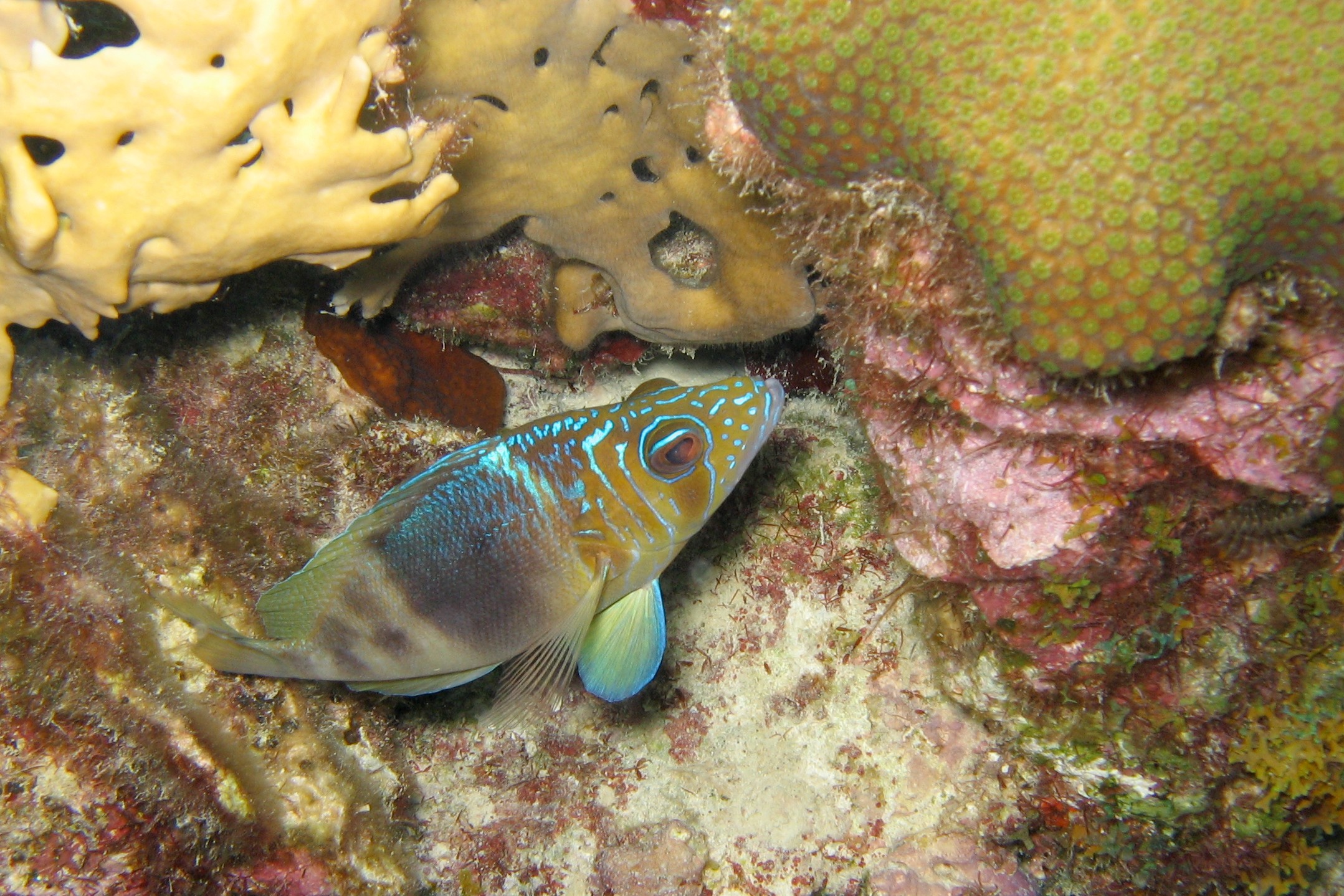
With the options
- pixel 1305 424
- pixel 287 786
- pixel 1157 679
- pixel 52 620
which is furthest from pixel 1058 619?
pixel 52 620

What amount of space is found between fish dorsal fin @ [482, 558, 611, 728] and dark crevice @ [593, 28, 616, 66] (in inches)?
92.2

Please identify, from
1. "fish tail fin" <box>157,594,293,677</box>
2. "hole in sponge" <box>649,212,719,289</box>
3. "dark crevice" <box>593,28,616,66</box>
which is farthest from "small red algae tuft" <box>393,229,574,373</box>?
"fish tail fin" <box>157,594,293,677</box>

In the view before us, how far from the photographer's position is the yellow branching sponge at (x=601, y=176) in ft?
9.79

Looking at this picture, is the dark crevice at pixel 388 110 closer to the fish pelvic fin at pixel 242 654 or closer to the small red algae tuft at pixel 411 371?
the small red algae tuft at pixel 411 371

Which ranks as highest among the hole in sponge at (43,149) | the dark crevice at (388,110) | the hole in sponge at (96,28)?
the hole in sponge at (96,28)

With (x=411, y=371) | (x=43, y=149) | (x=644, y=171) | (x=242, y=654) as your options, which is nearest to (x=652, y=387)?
(x=644, y=171)

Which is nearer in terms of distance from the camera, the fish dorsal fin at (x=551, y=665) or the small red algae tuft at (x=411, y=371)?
the fish dorsal fin at (x=551, y=665)

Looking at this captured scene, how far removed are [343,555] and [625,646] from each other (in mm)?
1352

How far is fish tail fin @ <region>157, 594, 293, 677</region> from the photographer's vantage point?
9.87 feet

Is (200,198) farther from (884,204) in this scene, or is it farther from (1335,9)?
(1335,9)

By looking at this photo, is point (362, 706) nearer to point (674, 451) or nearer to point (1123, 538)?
point (674, 451)

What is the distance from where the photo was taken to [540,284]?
4422 mm

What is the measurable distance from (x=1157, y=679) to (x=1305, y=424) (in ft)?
4.96

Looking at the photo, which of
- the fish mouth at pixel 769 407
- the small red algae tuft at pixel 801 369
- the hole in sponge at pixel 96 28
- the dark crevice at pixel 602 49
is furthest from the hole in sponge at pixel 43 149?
the small red algae tuft at pixel 801 369
